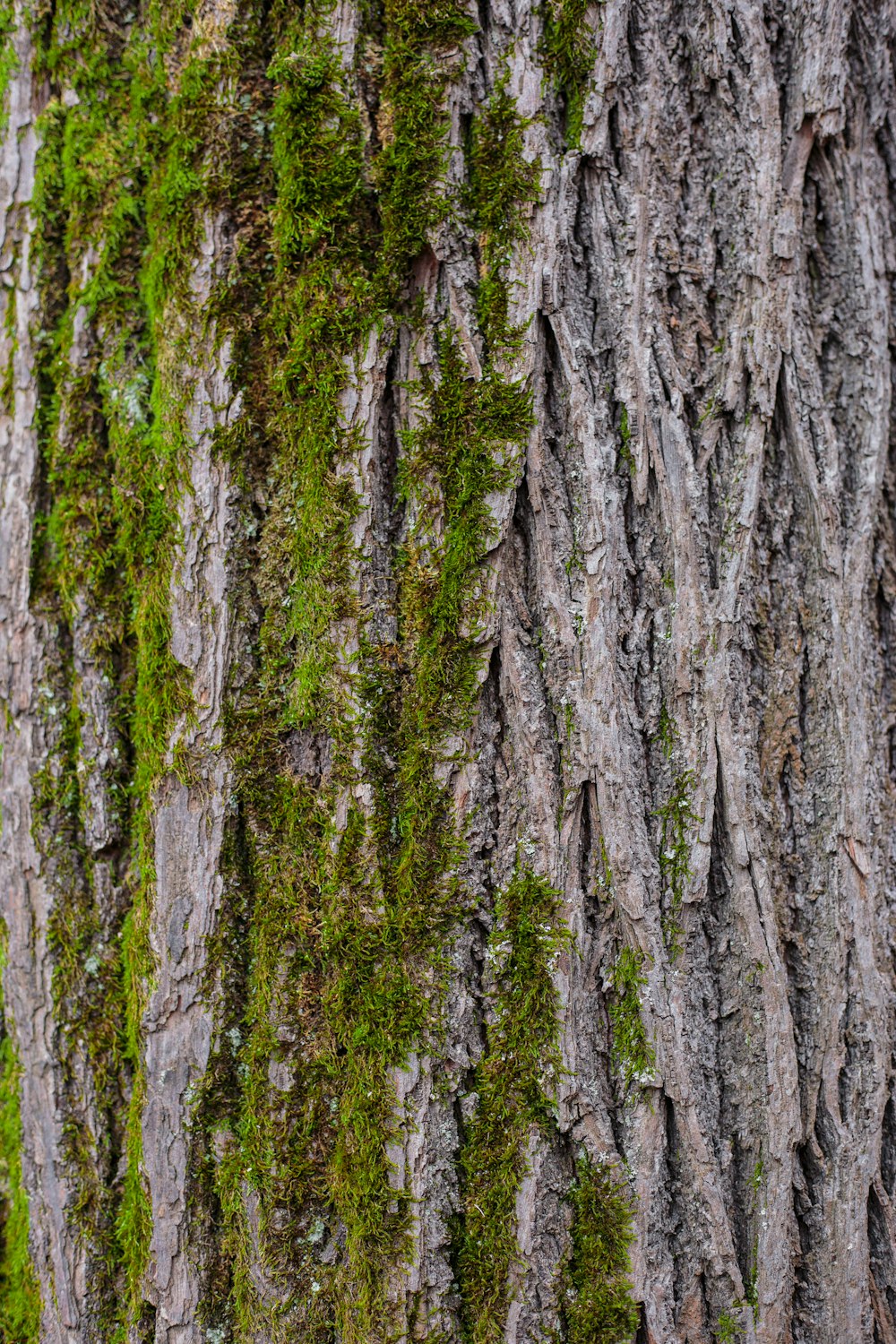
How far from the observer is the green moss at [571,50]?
1490 mm

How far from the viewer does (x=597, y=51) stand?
150 centimetres

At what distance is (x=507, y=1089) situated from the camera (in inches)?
55.3

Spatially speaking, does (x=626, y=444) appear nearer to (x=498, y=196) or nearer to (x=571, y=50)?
(x=498, y=196)

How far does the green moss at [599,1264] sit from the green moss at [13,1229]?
1162 mm

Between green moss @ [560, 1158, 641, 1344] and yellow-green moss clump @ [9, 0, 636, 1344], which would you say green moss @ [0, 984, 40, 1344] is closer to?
yellow-green moss clump @ [9, 0, 636, 1344]

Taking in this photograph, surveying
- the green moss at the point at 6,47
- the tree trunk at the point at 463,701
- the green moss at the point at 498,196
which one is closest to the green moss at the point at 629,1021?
the tree trunk at the point at 463,701

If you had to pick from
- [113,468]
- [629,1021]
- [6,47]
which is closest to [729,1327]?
[629,1021]

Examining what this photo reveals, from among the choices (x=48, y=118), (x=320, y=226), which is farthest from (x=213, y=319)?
(x=48, y=118)

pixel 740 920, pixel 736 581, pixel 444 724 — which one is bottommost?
pixel 740 920

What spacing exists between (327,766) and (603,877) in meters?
0.58

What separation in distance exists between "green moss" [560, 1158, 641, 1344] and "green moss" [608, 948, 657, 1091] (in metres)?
0.18

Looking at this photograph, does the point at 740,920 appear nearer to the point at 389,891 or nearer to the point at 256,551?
the point at 389,891

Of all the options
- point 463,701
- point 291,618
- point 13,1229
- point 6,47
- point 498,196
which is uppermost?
point 6,47

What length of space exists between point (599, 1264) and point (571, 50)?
235 cm
